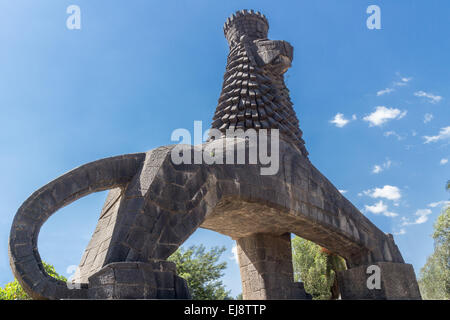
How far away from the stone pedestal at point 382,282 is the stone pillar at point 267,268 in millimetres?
1000

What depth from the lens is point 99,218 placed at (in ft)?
21.4

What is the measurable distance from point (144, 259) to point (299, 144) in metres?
4.75

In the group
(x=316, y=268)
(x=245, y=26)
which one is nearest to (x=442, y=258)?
(x=316, y=268)

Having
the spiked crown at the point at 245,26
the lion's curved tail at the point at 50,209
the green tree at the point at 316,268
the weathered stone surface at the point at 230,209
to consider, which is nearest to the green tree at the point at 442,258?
the green tree at the point at 316,268

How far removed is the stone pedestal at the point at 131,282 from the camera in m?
4.47

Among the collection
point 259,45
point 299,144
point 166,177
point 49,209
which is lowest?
point 49,209

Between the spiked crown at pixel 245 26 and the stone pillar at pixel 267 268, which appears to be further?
the spiked crown at pixel 245 26

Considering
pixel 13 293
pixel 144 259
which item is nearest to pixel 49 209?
pixel 144 259

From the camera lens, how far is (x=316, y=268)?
1698 centimetres

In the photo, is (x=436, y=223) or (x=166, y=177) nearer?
(x=166, y=177)

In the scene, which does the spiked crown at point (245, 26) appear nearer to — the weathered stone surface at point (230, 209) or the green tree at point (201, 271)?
the weathered stone surface at point (230, 209)

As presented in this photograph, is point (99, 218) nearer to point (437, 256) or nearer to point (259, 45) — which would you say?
point (259, 45)

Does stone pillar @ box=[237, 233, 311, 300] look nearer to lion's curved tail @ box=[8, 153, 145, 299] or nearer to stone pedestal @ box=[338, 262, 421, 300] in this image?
stone pedestal @ box=[338, 262, 421, 300]

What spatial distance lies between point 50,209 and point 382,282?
6.48 m
